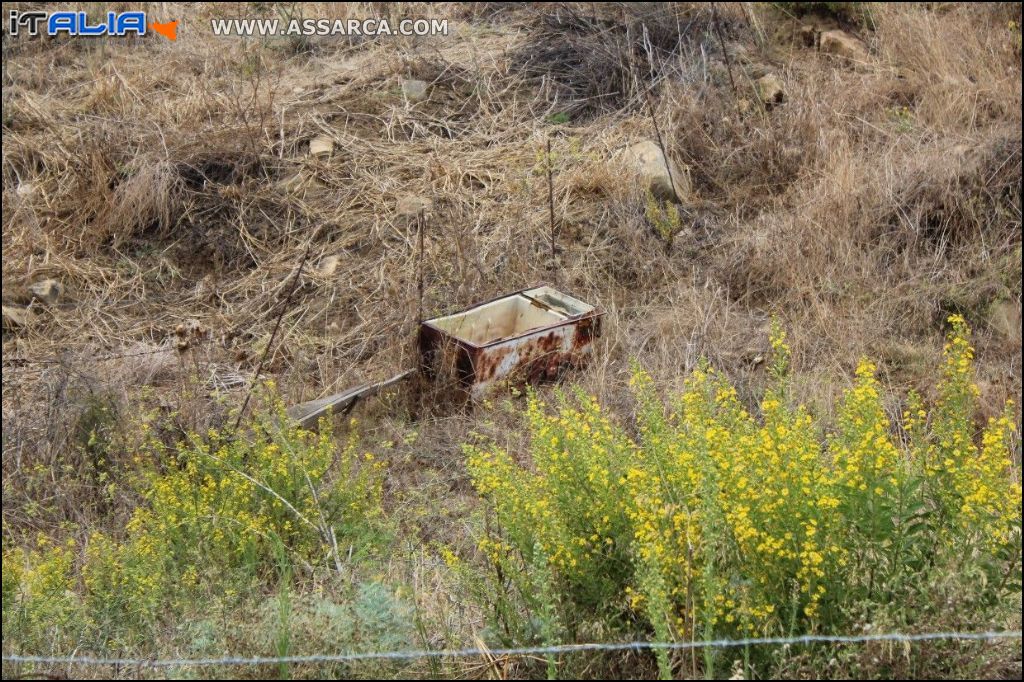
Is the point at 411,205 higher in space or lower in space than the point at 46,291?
higher

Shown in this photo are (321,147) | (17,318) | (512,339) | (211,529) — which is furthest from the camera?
(321,147)

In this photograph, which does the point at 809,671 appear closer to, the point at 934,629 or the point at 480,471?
the point at 934,629

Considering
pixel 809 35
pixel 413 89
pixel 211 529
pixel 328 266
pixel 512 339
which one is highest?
pixel 809 35

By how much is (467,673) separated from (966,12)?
778cm

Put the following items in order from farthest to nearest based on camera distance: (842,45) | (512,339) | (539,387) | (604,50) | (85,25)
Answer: (85,25)
(842,45)
(604,50)
(539,387)
(512,339)

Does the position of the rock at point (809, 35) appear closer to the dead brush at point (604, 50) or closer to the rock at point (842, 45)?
the rock at point (842, 45)

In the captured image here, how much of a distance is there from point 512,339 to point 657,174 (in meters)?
2.35

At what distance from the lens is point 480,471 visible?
332 centimetres

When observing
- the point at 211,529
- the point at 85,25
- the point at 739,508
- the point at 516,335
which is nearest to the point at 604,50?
the point at 516,335

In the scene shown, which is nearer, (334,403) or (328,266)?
(334,403)

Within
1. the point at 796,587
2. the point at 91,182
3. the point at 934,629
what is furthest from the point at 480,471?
the point at 91,182

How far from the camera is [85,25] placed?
389 inches

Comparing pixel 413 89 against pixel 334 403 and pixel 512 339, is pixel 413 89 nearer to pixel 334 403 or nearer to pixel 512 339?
pixel 512 339

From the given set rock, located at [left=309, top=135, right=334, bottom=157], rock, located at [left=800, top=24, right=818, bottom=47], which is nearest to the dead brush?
rock, located at [left=800, top=24, right=818, bottom=47]
